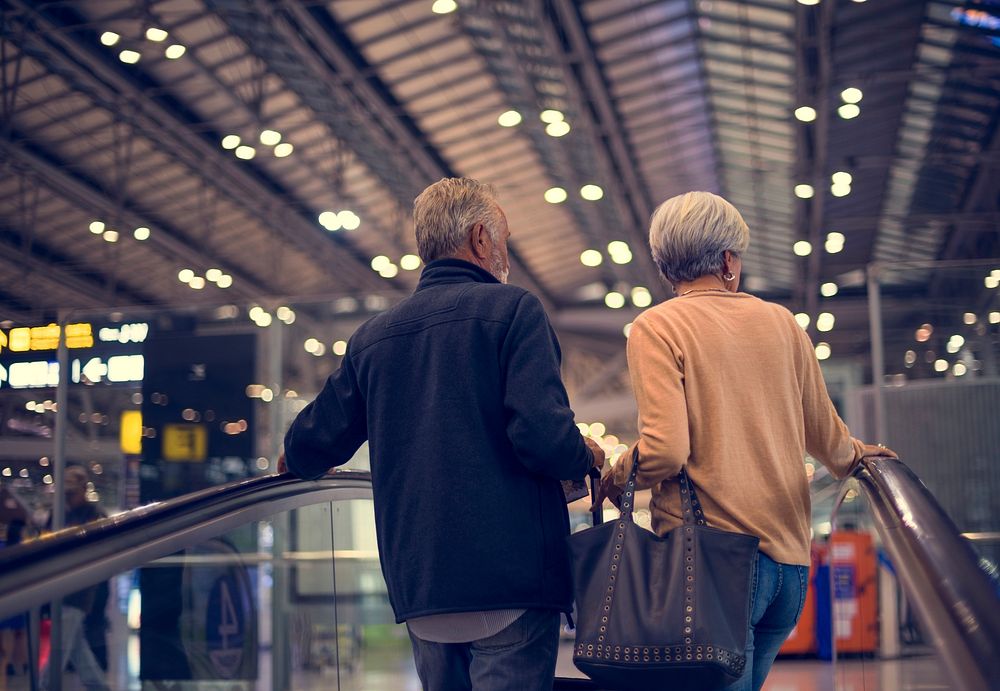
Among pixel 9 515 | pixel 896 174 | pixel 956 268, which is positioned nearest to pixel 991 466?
pixel 956 268

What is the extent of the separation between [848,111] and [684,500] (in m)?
16.5

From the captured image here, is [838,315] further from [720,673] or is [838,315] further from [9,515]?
[720,673]

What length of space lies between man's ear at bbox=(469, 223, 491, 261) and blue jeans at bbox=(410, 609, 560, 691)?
2.40 ft

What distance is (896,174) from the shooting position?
21.7 meters

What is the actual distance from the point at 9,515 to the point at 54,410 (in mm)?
1516

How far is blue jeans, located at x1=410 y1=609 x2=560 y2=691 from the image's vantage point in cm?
219

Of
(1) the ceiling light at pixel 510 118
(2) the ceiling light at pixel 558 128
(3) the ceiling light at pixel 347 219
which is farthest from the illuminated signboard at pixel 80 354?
(3) the ceiling light at pixel 347 219

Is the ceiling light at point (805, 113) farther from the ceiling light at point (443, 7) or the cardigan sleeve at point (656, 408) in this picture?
the cardigan sleeve at point (656, 408)

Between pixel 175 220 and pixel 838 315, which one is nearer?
pixel 175 220

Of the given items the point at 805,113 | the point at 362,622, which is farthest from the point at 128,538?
the point at 805,113

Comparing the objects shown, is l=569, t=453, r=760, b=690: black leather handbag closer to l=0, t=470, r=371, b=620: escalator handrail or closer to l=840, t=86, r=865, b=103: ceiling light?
l=0, t=470, r=371, b=620: escalator handrail

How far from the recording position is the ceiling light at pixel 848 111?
56.8ft

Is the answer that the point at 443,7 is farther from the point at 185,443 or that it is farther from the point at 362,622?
the point at 362,622

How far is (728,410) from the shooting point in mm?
2311
